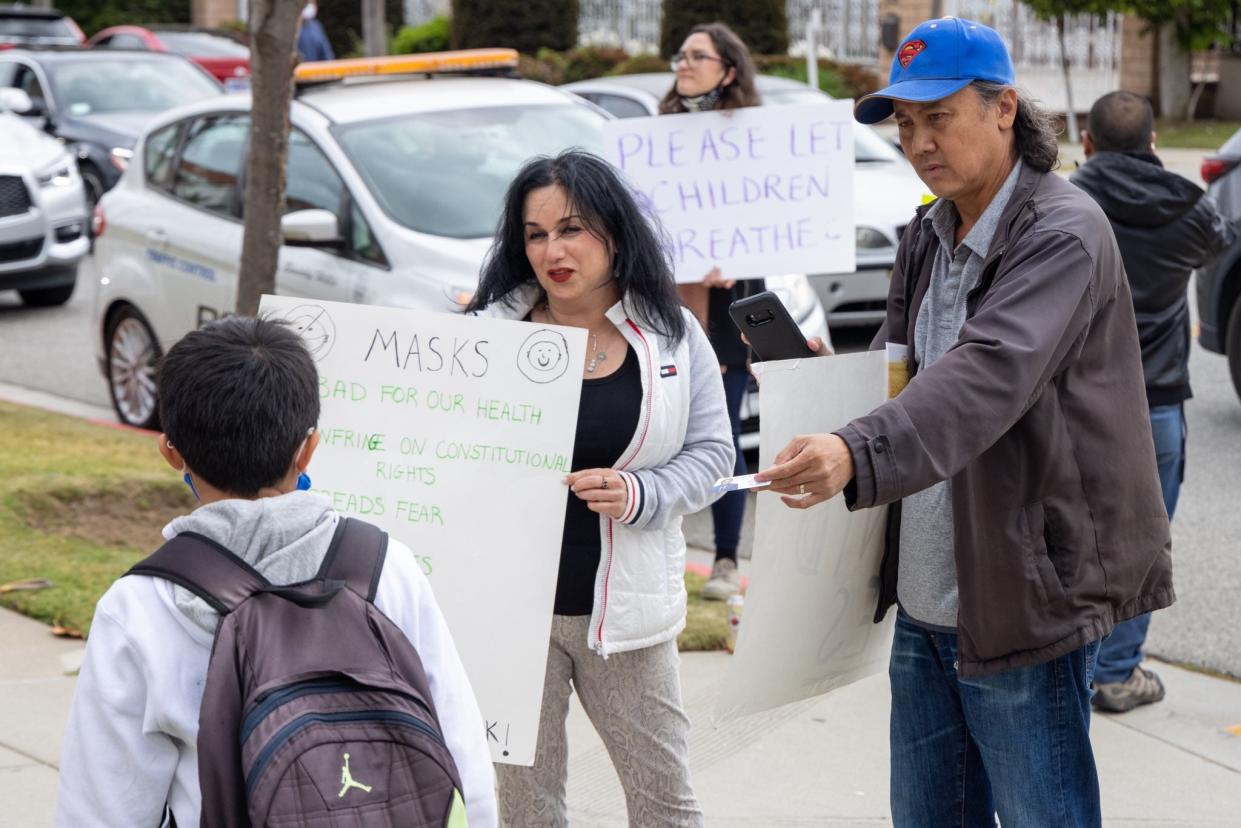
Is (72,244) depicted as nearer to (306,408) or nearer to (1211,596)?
(1211,596)

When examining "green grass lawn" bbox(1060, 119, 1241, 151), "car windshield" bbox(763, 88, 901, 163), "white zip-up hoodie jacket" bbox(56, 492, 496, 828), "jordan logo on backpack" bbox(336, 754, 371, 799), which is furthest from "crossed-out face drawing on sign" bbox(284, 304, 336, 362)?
"green grass lawn" bbox(1060, 119, 1241, 151)

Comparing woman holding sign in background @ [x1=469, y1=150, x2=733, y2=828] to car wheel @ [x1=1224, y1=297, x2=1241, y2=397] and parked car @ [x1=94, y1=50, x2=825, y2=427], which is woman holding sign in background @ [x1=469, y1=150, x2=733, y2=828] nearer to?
parked car @ [x1=94, y1=50, x2=825, y2=427]

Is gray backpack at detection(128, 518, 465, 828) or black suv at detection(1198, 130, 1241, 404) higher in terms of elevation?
gray backpack at detection(128, 518, 465, 828)

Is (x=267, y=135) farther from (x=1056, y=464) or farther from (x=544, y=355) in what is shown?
(x=1056, y=464)

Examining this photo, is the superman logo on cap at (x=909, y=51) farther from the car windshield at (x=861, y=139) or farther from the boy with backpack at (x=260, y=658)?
the car windshield at (x=861, y=139)

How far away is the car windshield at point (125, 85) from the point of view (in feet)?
52.1

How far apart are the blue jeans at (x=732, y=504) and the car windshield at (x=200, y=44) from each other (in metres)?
19.9

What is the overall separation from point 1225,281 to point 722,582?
3950mm

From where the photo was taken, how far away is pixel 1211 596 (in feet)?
19.6

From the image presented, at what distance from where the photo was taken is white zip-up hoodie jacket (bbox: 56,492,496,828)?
2.04 meters

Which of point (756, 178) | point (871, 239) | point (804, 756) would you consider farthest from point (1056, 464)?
point (871, 239)

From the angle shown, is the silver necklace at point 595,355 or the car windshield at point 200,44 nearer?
the silver necklace at point 595,355

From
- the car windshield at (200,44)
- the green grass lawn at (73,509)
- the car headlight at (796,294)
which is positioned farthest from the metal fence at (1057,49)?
the green grass lawn at (73,509)

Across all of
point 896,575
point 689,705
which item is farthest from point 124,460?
point 896,575
